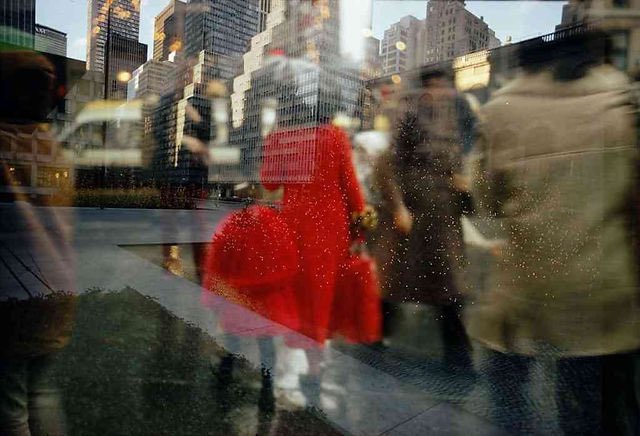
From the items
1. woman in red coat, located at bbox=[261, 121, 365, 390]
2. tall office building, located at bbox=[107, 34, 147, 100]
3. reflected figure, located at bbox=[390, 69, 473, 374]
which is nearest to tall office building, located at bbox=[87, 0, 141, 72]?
tall office building, located at bbox=[107, 34, 147, 100]

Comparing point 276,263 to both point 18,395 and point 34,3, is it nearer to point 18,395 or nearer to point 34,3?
point 18,395

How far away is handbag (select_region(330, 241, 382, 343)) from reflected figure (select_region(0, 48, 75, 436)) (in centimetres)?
234

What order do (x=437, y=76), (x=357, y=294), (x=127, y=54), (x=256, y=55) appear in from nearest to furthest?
(x=437, y=76) < (x=357, y=294) < (x=256, y=55) < (x=127, y=54)

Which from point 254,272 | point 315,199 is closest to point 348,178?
point 315,199

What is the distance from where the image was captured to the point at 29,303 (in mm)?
3768

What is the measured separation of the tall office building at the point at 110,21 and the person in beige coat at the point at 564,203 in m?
3.46

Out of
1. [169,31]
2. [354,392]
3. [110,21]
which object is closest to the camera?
[354,392]

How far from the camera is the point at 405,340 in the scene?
3.45 meters

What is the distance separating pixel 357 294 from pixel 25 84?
3.25 m

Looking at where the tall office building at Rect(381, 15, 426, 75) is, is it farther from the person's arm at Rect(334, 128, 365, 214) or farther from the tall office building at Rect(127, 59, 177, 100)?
the tall office building at Rect(127, 59, 177, 100)

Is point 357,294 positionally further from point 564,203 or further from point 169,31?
point 169,31

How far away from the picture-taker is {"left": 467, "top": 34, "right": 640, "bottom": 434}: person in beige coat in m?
1.23

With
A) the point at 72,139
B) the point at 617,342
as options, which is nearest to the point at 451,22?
the point at 617,342

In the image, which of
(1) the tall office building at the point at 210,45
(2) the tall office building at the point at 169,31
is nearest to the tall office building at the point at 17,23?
(1) the tall office building at the point at 210,45
